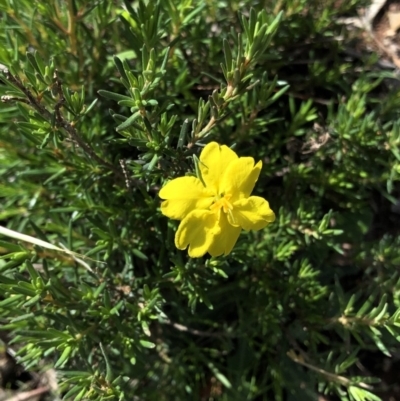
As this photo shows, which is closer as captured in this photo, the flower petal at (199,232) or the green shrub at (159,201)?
the flower petal at (199,232)

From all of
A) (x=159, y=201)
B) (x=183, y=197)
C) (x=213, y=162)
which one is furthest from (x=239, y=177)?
(x=159, y=201)

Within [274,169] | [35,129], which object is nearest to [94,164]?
[35,129]

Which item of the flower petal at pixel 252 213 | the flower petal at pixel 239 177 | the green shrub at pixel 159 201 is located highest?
the flower petal at pixel 239 177

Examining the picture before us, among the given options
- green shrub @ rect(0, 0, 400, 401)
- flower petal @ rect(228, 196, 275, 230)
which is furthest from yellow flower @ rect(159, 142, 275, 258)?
green shrub @ rect(0, 0, 400, 401)

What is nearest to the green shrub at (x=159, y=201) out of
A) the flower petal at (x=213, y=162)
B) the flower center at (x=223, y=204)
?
the flower petal at (x=213, y=162)

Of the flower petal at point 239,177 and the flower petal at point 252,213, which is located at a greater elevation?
the flower petal at point 239,177

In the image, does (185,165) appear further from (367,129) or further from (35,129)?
(367,129)

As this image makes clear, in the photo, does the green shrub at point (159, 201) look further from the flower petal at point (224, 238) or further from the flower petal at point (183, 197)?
the flower petal at point (224, 238)
